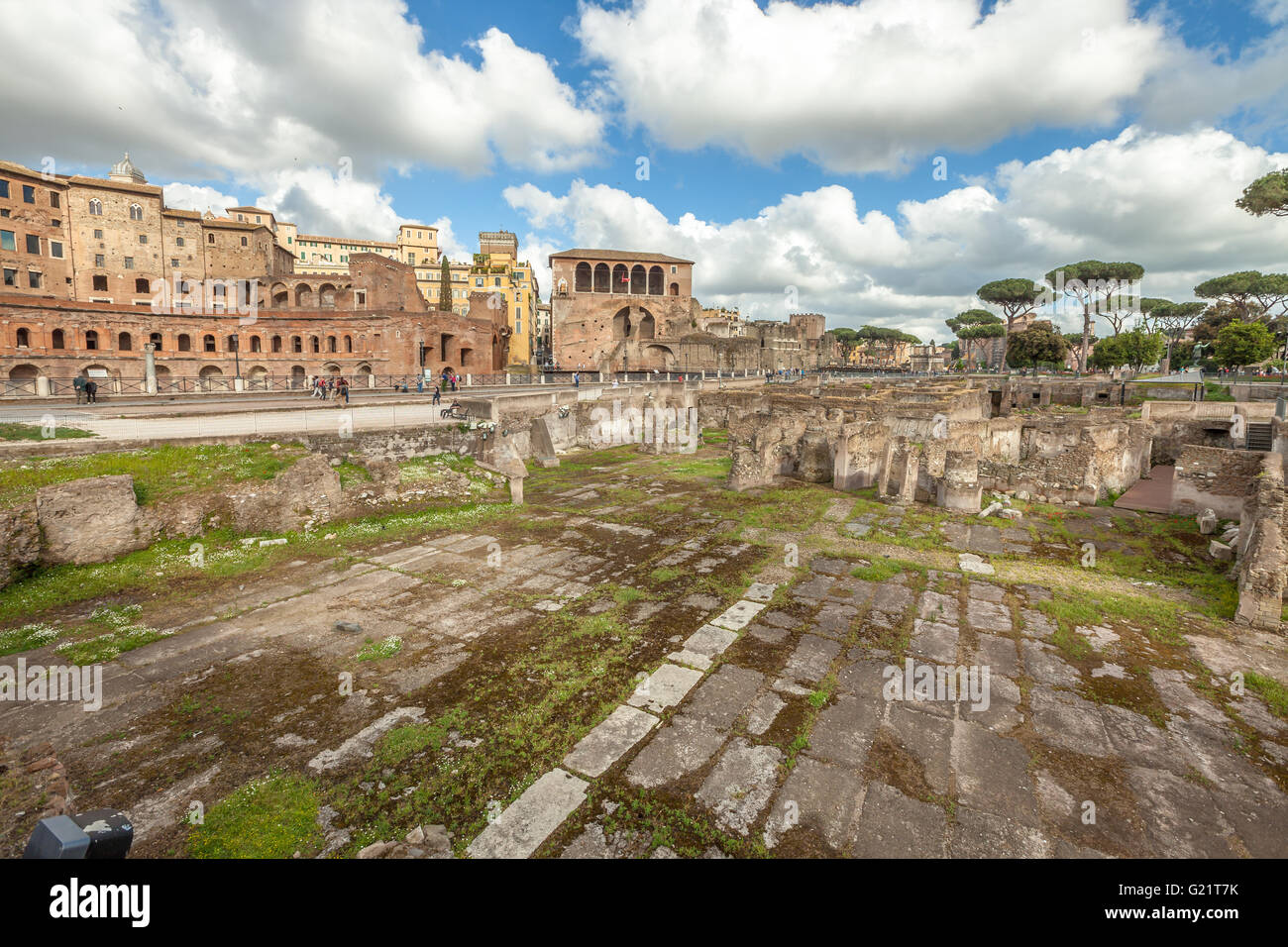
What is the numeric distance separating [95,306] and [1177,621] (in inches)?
2072

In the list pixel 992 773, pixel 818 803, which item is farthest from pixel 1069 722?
pixel 818 803

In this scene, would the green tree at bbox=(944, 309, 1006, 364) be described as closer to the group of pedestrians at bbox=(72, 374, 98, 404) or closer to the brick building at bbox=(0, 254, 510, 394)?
the brick building at bbox=(0, 254, 510, 394)

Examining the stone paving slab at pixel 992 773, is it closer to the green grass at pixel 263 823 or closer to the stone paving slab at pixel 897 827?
the stone paving slab at pixel 897 827

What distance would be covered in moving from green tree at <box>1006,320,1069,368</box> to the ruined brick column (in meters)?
58.4

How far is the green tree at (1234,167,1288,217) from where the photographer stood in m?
34.1

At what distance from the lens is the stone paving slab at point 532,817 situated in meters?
3.84

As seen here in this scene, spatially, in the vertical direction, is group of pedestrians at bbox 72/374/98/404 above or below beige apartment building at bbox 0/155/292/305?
below

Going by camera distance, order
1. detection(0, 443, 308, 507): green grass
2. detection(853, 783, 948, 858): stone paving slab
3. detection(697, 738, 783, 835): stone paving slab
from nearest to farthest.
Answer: detection(853, 783, 948, 858): stone paving slab < detection(697, 738, 783, 835): stone paving slab < detection(0, 443, 308, 507): green grass

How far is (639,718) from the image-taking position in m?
5.34

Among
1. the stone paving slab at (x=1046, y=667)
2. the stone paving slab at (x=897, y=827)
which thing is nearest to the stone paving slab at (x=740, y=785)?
the stone paving slab at (x=897, y=827)

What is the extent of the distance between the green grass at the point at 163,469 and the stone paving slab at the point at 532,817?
8827mm

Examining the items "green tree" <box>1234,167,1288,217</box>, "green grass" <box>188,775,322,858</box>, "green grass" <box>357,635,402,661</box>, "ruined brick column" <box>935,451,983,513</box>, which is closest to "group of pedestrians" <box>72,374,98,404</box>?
"green grass" <box>357,635,402,661</box>

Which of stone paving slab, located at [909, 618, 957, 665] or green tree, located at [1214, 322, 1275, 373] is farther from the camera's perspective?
green tree, located at [1214, 322, 1275, 373]
